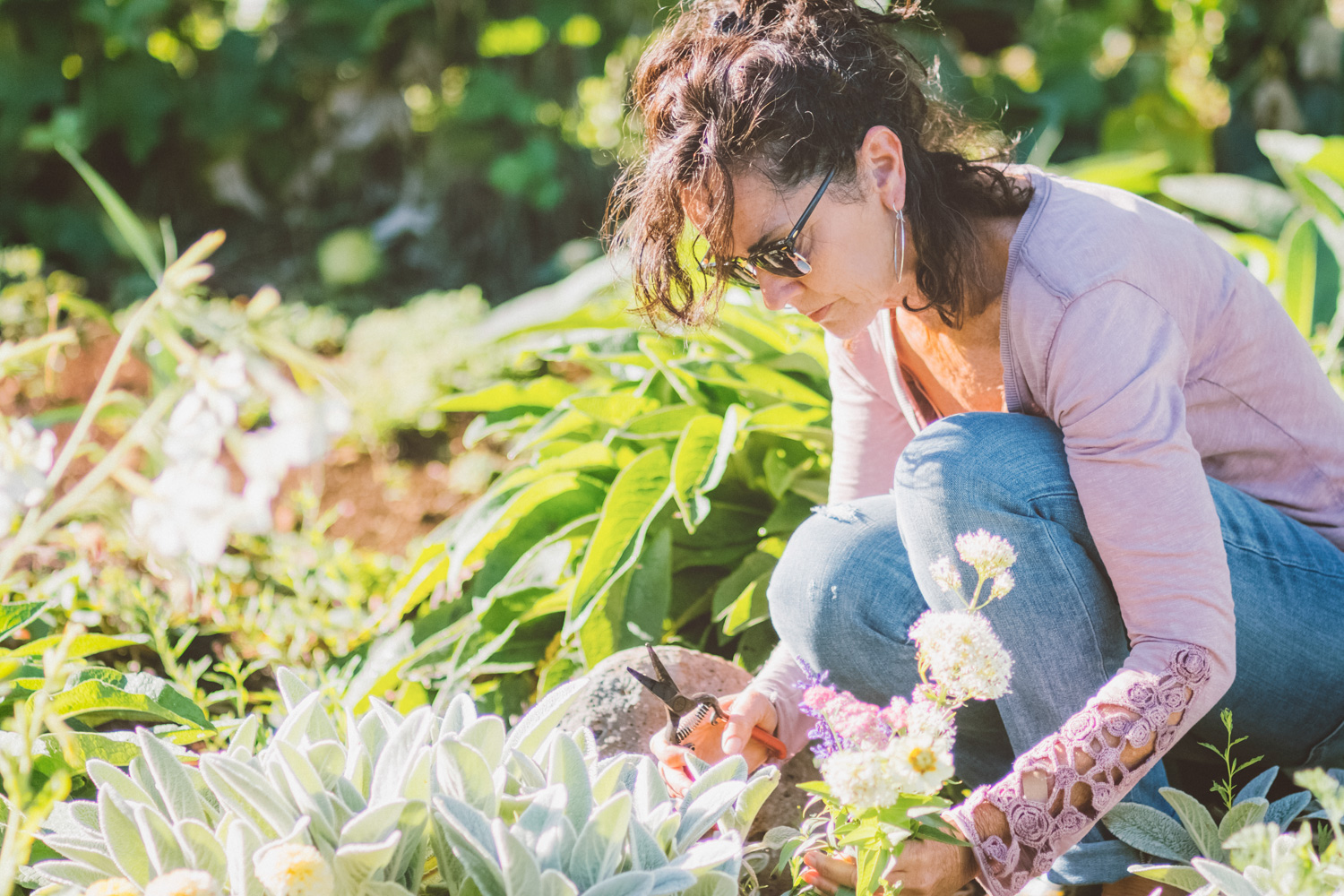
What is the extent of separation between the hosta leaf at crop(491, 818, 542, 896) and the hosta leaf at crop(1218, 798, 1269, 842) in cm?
76

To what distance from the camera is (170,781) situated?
1.02 meters

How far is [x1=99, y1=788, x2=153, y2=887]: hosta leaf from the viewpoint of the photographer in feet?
3.11

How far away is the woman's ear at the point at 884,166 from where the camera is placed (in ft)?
4.16

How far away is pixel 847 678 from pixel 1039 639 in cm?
27

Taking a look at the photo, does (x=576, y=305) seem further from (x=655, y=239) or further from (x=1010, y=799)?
(x=1010, y=799)

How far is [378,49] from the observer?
172 inches

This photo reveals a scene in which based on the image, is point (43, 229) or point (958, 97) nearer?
point (958, 97)

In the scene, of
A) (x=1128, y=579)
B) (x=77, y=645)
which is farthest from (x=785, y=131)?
(x=77, y=645)

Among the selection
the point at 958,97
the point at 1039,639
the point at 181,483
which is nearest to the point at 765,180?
the point at 1039,639

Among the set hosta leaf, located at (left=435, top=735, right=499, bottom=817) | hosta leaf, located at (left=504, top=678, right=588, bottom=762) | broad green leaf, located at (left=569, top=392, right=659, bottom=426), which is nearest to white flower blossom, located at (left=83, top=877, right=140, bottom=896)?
hosta leaf, located at (left=435, top=735, right=499, bottom=817)

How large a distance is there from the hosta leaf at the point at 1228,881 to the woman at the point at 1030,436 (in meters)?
0.11

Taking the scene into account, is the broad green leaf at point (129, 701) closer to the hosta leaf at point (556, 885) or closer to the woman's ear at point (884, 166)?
the hosta leaf at point (556, 885)

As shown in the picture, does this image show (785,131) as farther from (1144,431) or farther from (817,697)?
(817,697)

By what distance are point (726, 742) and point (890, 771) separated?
425 mm
